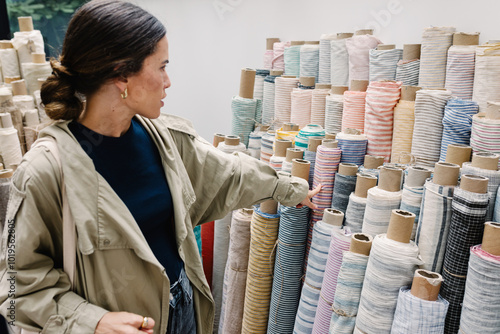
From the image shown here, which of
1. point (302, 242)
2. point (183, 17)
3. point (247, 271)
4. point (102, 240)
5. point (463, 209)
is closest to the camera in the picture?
point (102, 240)

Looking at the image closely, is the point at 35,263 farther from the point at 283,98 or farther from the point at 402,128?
the point at 283,98

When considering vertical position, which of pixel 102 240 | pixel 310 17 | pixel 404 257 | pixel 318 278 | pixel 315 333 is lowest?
pixel 315 333

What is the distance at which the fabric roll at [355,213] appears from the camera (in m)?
1.79

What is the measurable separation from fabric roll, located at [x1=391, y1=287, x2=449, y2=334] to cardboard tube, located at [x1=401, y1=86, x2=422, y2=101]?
34.5 inches

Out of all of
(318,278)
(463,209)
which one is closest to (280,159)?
(318,278)

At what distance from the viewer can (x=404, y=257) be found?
1.49m

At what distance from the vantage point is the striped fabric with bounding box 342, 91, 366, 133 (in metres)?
2.07

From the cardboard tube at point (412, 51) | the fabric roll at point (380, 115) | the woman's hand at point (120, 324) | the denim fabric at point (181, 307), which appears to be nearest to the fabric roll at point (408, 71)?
the cardboard tube at point (412, 51)

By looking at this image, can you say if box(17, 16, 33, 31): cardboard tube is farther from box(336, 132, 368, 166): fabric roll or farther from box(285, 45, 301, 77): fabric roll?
box(336, 132, 368, 166): fabric roll

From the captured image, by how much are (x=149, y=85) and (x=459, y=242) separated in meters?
1.11

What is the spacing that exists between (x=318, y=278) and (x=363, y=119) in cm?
79

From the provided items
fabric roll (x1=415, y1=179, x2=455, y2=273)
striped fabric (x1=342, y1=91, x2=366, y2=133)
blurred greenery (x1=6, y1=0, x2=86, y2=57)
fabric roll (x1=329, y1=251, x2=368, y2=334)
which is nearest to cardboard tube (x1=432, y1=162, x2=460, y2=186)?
fabric roll (x1=415, y1=179, x2=455, y2=273)

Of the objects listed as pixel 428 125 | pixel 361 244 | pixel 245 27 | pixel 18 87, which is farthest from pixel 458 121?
pixel 18 87

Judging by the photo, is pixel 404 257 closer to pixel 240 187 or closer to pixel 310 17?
pixel 240 187
